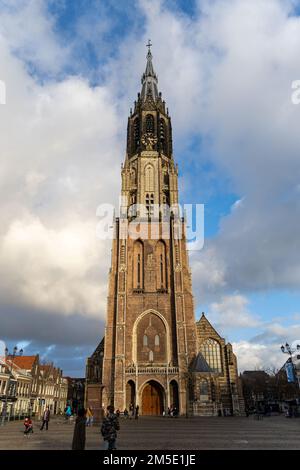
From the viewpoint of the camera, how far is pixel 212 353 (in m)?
43.4

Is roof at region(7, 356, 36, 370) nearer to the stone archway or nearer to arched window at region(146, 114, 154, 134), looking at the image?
the stone archway

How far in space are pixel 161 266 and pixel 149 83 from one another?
119 ft

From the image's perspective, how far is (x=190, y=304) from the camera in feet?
134

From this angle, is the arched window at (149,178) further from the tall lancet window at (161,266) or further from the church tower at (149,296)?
the tall lancet window at (161,266)

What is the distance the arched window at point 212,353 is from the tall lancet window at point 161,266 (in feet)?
30.6

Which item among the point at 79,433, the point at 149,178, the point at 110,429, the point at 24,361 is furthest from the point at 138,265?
the point at 79,433

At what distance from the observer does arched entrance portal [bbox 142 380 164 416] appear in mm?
37125

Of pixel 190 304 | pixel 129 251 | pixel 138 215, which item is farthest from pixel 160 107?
pixel 190 304

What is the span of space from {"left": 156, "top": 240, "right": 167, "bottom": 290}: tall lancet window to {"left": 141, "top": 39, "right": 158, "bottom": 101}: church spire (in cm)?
2790

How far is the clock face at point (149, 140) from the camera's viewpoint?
5288cm

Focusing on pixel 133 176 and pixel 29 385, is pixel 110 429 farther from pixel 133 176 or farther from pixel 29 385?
pixel 29 385

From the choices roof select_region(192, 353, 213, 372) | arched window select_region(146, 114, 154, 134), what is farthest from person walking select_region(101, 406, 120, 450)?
arched window select_region(146, 114, 154, 134)
